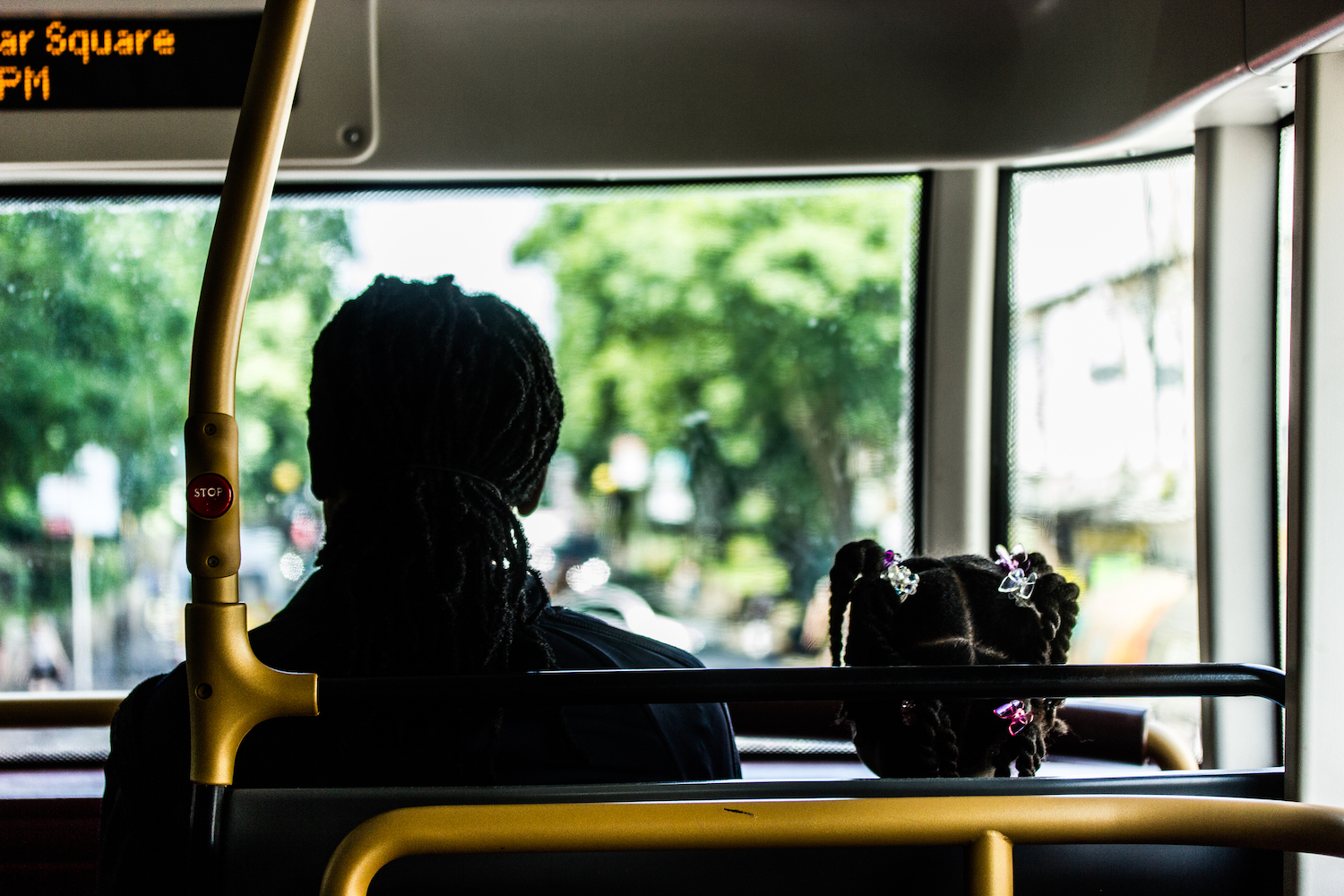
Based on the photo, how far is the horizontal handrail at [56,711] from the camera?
1.86 metres

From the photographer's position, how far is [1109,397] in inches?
89.2

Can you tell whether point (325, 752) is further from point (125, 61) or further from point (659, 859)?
point (125, 61)

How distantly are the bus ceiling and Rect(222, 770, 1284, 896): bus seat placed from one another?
1.26m

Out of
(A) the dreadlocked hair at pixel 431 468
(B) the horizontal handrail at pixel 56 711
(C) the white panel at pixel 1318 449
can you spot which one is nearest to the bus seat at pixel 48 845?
(B) the horizontal handrail at pixel 56 711

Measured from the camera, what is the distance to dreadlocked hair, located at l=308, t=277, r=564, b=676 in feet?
3.82

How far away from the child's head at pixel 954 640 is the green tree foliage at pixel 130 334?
1.68 meters

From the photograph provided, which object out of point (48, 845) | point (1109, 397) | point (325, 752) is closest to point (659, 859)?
point (325, 752)

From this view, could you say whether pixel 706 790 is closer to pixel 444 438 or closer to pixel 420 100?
pixel 444 438

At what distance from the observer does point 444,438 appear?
1267 mm

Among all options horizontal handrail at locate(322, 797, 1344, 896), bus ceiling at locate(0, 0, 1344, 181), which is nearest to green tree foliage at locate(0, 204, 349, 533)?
bus ceiling at locate(0, 0, 1344, 181)

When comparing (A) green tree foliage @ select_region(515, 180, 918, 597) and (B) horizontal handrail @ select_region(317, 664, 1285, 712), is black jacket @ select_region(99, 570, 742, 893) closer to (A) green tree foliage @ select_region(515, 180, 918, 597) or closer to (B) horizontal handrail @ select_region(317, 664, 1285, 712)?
(B) horizontal handrail @ select_region(317, 664, 1285, 712)

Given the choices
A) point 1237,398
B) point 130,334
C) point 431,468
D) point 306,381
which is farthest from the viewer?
point 130,334

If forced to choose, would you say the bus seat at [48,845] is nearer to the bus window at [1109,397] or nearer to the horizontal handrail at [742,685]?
the horizontal handrail at [742,685]

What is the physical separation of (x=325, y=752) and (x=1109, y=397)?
70.3 inches
